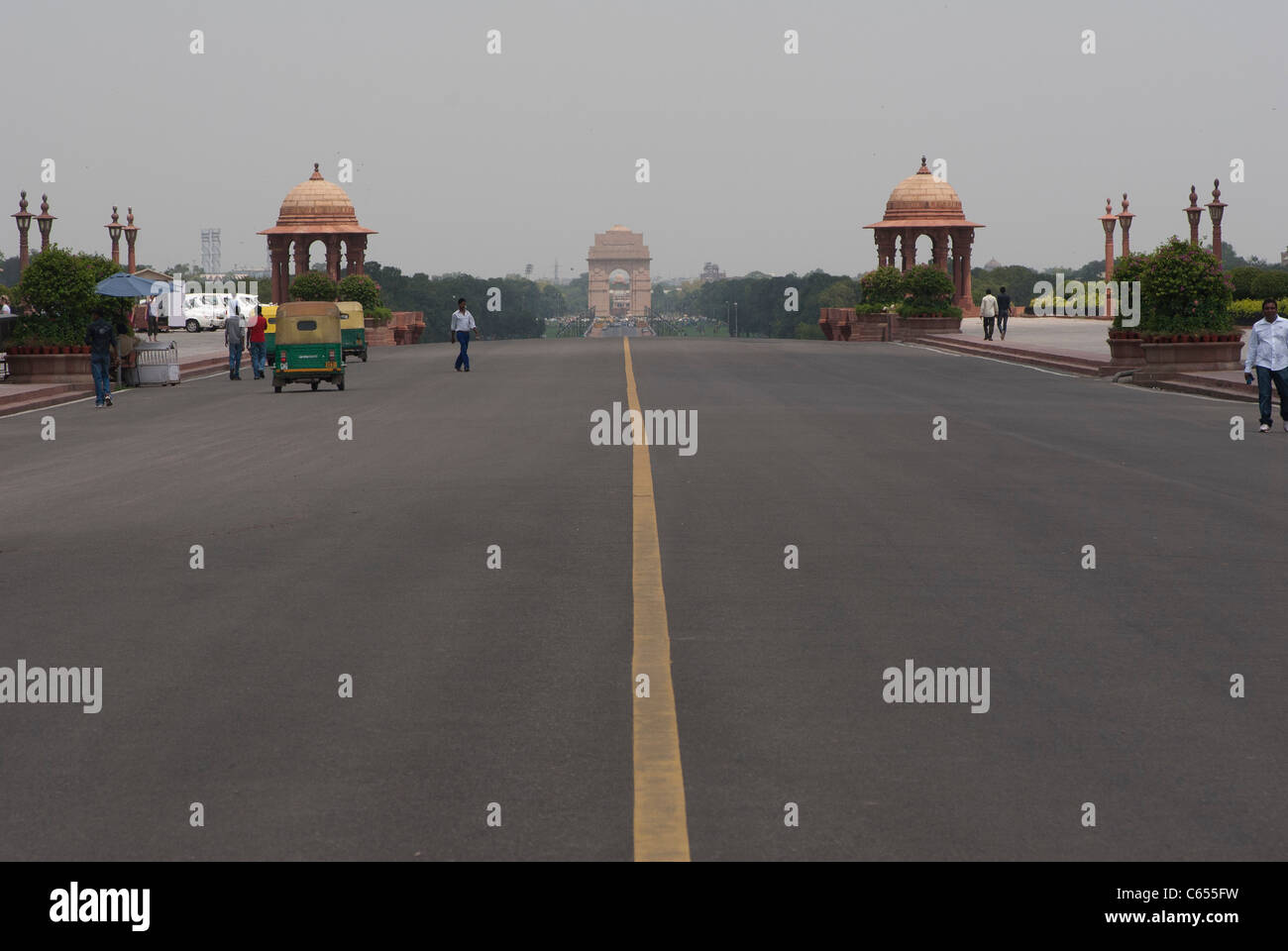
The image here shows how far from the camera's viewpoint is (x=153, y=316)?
210 ft

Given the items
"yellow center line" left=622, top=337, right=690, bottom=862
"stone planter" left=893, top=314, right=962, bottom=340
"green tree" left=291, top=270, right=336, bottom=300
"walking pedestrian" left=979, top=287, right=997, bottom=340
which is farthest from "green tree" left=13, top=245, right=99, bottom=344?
"stone planter" left=893, top=314, right=962, bottom=340

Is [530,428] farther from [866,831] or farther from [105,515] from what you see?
[866,831]

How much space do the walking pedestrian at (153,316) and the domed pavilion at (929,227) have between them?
36.1 meters

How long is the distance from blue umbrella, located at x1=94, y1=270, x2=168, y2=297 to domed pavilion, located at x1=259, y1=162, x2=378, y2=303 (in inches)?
2028

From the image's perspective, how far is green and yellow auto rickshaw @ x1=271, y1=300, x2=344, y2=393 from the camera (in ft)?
99.8

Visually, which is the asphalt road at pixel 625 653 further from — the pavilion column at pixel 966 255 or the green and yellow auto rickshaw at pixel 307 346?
the pavilion column at pixel 966 255

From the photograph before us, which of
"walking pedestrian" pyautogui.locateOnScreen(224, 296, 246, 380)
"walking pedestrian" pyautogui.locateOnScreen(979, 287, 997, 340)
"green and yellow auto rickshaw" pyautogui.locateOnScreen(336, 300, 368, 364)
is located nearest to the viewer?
"walking pedestrian" pyautogui.locateOnScreen(224, 296, 246, 380)

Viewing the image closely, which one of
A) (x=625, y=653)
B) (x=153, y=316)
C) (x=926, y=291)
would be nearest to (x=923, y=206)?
(x=926, y=291)

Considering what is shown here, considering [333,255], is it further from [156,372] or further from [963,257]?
[156,372]

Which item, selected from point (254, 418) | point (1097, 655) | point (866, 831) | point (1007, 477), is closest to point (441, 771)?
point (866, 831)

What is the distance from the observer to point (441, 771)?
5285 mm

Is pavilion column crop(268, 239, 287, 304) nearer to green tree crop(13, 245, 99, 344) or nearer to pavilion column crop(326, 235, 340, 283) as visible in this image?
pavilion column crop(326, 235, 340, 283)

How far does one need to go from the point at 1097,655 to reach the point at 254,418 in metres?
18.6

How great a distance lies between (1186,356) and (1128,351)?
1.93 meters
